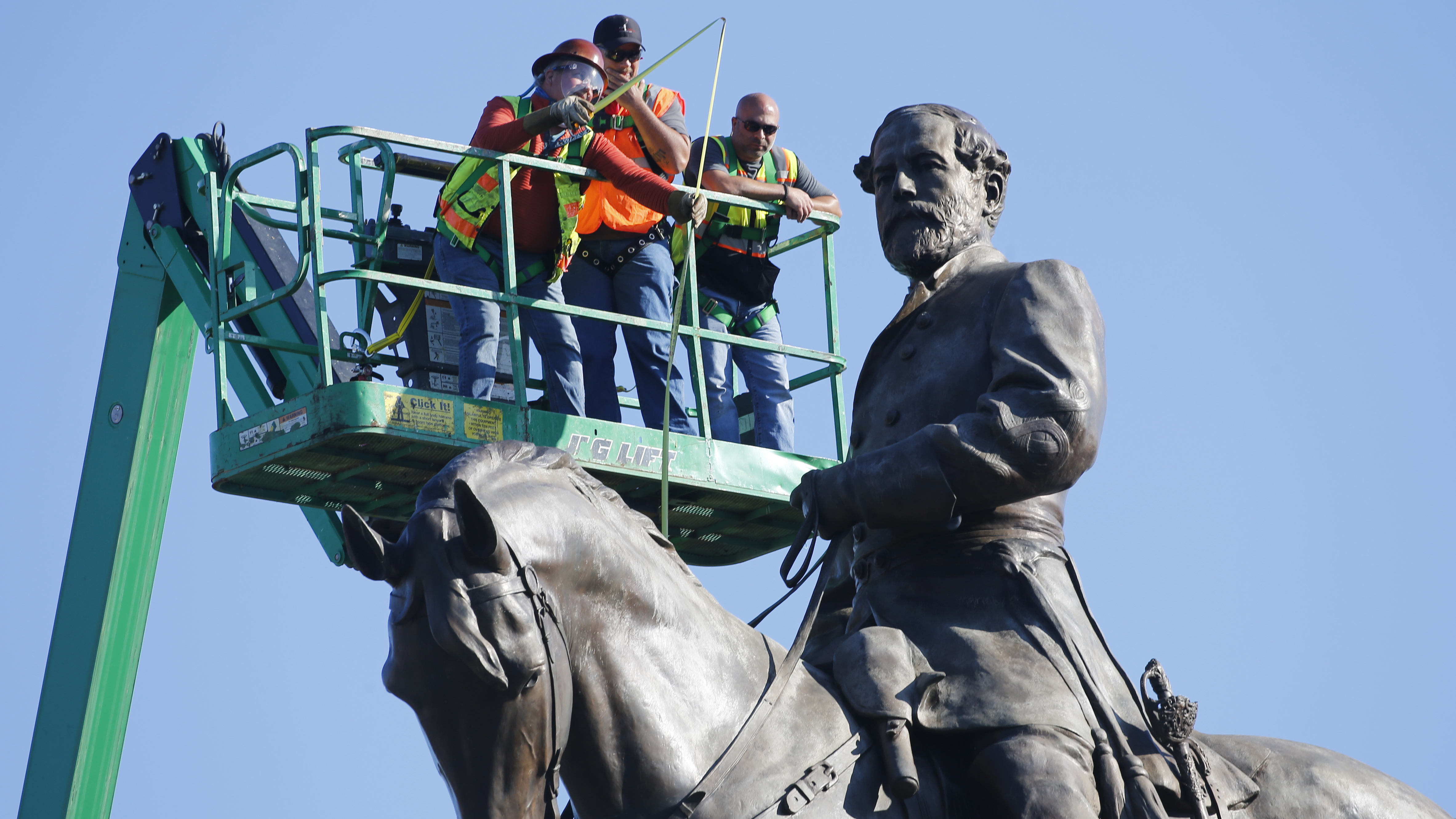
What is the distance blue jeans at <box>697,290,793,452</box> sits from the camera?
12.2m

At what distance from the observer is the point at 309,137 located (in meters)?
11.7

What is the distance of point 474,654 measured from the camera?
186 inches

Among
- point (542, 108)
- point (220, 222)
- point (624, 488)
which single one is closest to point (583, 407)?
point (624, 488)

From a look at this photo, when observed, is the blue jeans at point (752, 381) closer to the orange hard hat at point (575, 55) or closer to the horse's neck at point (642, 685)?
the orange hard hat at point (575, 55)

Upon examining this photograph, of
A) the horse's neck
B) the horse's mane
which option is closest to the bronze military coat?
the horse's neck

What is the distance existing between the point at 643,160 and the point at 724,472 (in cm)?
183

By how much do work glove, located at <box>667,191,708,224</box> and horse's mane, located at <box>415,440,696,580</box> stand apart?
5.61 m

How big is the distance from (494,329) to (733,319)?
4.88ft

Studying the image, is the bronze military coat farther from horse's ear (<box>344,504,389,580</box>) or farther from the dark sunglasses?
the dark sunglasses

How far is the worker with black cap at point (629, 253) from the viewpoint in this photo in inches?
457

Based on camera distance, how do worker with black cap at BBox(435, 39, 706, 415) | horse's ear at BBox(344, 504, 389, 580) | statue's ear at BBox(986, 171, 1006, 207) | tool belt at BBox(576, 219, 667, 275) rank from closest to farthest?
1. horse's ear at BBox(344, 504, 389, 580)
2. statue's ear at BBox(986, 171, 1006, 207)
3. worker with black cap at BBox(435, 39, 706, 415)
4. tool belt at BBox(576, 219, 667, 275)

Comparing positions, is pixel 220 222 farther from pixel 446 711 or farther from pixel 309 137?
pixel 446 711

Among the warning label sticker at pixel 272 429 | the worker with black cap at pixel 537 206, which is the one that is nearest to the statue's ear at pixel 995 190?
the worker with black cap at pixel 537 206

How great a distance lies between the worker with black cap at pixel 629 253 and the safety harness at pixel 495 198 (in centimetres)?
8
